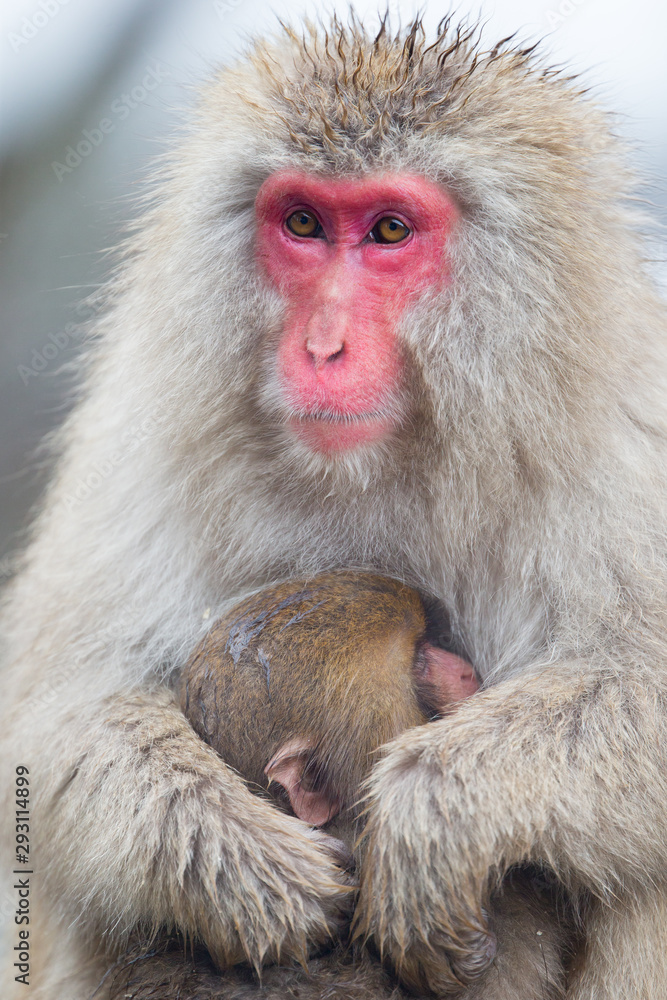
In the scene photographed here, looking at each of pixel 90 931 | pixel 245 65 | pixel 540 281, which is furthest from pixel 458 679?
pixel 245 65

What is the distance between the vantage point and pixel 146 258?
2.51 meters

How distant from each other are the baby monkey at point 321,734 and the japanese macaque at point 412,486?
0.06m

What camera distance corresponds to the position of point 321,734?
196 cm

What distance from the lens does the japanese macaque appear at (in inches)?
74.9

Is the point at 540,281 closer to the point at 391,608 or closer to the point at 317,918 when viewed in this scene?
the point at 391,608

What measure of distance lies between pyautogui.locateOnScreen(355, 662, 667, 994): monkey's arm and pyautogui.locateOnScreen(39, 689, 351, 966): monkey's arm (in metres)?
0.14

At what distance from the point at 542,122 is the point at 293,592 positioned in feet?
3.87

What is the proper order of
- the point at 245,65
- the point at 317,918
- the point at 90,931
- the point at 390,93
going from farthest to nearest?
the point at 245,65 → the point at 90,931 → the point at 390,93 → the point at 317,918

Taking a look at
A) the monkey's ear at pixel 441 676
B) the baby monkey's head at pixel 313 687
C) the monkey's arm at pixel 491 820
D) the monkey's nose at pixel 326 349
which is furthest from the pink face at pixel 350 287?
the monkey's arm at pixel 491 820

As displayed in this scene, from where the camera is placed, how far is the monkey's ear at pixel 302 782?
196 cm

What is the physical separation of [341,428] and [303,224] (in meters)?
0.49

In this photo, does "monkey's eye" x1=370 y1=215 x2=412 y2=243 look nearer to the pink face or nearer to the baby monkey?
the pink face

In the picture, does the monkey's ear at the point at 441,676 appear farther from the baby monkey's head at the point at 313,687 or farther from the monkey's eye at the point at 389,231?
the monkey's eye at the point at 389,231

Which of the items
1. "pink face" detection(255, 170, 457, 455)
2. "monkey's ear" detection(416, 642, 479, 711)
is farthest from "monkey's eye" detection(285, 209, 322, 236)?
"monkey's ear" detection(416, 642, 479, 711)
